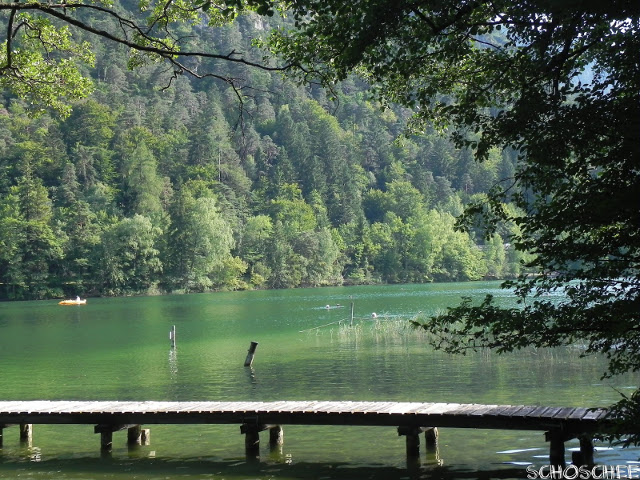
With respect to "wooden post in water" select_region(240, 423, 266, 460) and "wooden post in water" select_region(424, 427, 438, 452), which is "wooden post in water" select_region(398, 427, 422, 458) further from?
"wooden post in water" select_region(240, 423, 266, 460)

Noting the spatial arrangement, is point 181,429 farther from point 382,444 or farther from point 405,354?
point 405,354

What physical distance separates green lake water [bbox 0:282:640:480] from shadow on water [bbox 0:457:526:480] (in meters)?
0.03

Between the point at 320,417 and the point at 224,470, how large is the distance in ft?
4.96

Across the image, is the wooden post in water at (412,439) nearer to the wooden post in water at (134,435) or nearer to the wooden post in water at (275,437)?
the wooden post in water at (275,437)

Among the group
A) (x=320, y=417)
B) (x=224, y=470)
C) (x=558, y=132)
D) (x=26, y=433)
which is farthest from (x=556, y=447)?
(x=26, y=433)

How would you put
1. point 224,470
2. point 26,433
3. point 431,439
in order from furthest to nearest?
point 26,433, point 431,439, point 224,470

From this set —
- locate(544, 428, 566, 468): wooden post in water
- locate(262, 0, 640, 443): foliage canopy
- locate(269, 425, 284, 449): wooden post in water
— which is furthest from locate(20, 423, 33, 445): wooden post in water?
locate(262, 0, 640, 443): foliage canopy

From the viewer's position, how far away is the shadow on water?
1120 centimetres

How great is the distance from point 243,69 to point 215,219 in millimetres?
53572

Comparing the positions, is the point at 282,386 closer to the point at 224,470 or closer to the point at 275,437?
the point at 275,437

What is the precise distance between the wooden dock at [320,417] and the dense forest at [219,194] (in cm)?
5911

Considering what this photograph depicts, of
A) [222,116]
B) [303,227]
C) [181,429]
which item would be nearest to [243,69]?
[222,116]

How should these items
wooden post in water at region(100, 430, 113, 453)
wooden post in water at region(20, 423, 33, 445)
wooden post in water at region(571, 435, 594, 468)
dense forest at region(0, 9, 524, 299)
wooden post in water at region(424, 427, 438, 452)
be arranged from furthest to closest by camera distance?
dense forest at region(0, 9, 524, 299) < wooden post in water at region(20, 423, 33, 445) < wooden post in water at region(100, 430, 113, 453) < wooden post in water at region(424, 427, 438, 452) < wooden post in water at region(571, 435, 594, 468)

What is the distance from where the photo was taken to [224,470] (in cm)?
1182
